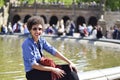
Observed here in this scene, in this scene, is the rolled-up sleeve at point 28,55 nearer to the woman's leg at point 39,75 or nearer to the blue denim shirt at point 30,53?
the blue denim shirt at point 30,53

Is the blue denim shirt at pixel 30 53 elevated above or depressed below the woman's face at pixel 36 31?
below

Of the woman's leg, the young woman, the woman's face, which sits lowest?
the woman's leg

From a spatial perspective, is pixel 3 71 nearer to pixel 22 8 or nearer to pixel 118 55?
pixel 118 55

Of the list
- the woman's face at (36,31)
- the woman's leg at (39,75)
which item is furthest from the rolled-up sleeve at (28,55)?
the woman's face at (36,31)

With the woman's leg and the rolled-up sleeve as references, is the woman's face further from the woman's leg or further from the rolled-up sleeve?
the woman's leg

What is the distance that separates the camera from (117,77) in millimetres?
7383

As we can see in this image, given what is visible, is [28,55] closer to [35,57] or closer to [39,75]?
[35,57]

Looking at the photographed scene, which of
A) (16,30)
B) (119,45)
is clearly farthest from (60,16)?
(119,45)

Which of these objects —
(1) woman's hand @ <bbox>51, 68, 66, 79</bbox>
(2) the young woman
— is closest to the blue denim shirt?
(2) the young woman

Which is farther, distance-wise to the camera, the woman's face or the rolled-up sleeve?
the woman's face

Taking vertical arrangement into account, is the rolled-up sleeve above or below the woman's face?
below

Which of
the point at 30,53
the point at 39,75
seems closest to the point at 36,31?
the point at 30,53

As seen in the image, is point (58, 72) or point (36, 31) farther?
point (36, 31)

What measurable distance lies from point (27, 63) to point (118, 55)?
1232cm
